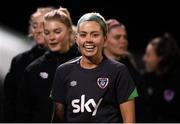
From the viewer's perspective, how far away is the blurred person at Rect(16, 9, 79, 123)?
362 centimetres

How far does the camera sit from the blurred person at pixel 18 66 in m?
4.34

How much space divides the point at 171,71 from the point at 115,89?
2902 mm

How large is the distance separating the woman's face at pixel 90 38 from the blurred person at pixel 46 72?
48 centimetres

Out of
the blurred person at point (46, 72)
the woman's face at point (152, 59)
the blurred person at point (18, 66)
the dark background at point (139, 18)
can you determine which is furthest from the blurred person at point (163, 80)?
the blurred person at point (46, 72)

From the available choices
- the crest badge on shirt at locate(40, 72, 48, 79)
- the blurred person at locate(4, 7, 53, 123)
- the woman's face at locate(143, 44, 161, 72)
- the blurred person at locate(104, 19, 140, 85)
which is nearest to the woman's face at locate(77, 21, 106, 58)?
the crest badge on shirt at locate(40, 72, 48, 79)

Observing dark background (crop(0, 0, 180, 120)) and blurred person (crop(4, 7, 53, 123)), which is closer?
blurred person (crop(4, 7, 53, 123))

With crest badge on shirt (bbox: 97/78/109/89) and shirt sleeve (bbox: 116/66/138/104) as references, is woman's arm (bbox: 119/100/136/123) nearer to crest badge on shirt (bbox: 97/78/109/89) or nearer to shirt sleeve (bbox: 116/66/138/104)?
shirt sleeve (bbox: 116/66/138/104)

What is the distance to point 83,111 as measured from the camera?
3.15 m

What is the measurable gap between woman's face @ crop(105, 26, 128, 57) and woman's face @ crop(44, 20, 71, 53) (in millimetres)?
1241

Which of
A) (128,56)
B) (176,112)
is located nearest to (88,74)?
(128,56)

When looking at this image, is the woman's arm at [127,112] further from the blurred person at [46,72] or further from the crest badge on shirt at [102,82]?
the blurred person at [46,72]

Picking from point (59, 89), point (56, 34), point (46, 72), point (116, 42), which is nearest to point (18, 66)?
point (46, 72)

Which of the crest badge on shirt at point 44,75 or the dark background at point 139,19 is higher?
the dark background at point 139,19

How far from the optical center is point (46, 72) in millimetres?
3875
